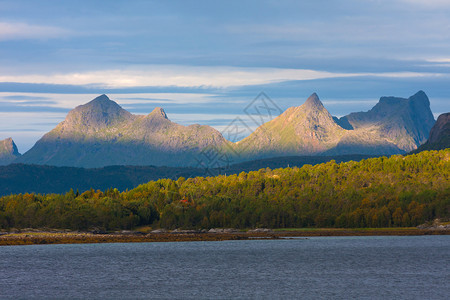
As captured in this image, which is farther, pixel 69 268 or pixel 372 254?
pixel 372 254

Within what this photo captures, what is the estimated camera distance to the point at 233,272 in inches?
4857

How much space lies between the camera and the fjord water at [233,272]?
312 ft

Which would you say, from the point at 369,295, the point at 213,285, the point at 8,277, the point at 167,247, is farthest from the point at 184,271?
the point at 167,247

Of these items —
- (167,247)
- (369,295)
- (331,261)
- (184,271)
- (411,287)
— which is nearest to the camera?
(369,295)

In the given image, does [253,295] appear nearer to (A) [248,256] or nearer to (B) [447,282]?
(B) [447,282]

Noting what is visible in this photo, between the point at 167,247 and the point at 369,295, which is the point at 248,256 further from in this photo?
the point at 369,295

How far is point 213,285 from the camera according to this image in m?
104

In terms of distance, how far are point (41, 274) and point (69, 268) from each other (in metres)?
11.9

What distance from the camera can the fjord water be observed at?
95.0 metres

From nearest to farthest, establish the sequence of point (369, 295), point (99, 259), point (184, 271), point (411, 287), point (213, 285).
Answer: point (369, 295) → point (411, 287) → point (213, 285) → point (184, 271) → point (99, 259)

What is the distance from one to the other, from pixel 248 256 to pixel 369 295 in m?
70.8

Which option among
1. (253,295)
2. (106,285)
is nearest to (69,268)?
(106,285)

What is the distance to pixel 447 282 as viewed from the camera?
338 feet

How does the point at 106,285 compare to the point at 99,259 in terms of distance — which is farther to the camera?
the point at 99,259
